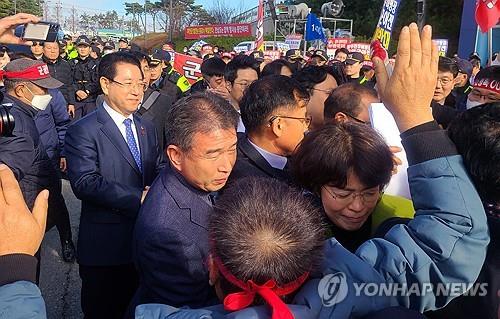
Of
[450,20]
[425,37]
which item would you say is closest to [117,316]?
[425,37]

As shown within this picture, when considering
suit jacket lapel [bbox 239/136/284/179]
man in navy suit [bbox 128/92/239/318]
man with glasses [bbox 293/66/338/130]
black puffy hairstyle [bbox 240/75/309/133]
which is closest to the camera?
man in navy suit [bbox 128/92/239/318]

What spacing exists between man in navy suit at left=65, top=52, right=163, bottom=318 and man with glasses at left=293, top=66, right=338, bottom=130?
121cm

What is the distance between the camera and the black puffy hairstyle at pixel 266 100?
2.17 meters

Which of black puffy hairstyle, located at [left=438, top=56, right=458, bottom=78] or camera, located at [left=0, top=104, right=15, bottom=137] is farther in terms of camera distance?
black puffy hairstyle, located at [left=438, top=56, right=458, bottom=78]

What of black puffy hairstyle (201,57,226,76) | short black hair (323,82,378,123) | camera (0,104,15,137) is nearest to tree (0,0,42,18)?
black puffy hairstyle (201,57,226,76)

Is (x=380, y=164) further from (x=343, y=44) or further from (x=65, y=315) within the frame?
(x=343, y=44)

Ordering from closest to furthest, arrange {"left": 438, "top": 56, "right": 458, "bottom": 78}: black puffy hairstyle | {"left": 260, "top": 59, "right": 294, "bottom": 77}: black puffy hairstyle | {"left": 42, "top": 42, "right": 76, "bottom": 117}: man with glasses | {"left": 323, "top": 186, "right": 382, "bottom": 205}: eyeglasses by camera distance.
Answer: {"left": 323, "top": 186, "right": 382, "bottom": 205}: eyeglasses → {"left": 438, "top": 56, "right": 458, "bottom": 78}: black puffy hairstyle → {"left": 260, "top": 59, "right": 294, "bottom": 77}: black puffy hairstyle → {"left": 42, "top": 42, "right": 76, "bottom": 117}: man with glasses

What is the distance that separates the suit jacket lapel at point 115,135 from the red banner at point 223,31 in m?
30.4

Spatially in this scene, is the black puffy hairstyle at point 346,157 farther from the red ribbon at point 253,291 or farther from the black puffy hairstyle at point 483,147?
the red ribbon at point 253,291

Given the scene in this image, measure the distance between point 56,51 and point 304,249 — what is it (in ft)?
23.6

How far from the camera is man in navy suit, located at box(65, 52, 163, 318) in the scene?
236cm

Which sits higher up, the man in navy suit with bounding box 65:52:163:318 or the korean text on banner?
the korean text on banner

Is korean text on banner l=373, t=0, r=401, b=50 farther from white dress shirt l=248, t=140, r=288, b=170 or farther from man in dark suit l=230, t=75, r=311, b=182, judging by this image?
white dress shirt l=248, t=140, r=288, b=170

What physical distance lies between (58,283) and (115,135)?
1.71 metres
